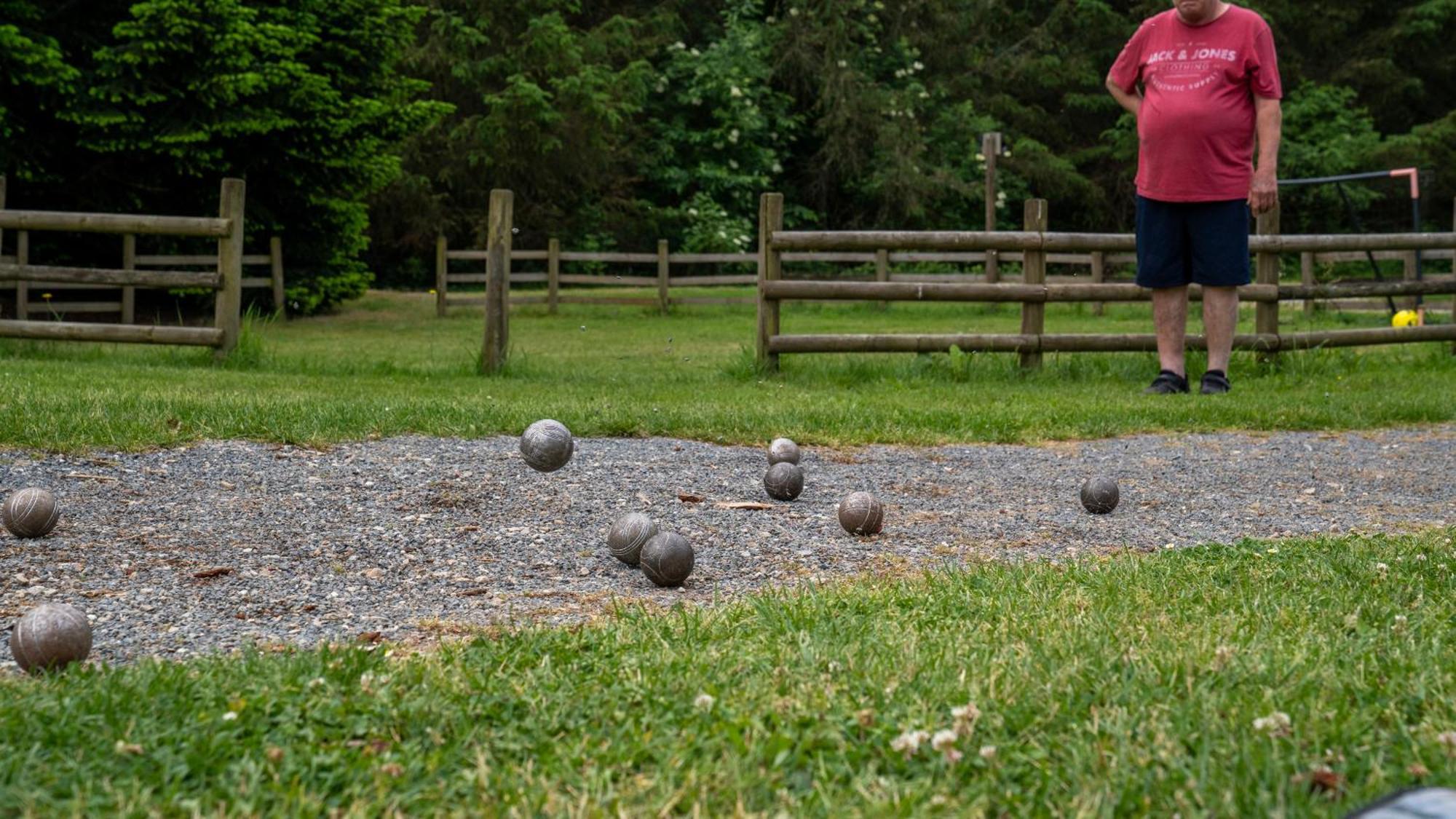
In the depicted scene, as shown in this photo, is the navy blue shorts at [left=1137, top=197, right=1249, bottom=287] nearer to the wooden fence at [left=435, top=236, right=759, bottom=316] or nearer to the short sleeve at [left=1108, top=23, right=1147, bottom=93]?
the short sleeve at [left=1108, top=23, right=1147, bottom=93]

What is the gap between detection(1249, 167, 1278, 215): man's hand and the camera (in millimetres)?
8773

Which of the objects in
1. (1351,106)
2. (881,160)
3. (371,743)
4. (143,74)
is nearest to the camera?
(371,743)

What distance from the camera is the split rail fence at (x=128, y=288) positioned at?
1678 cm

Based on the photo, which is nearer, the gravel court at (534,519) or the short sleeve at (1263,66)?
the gravel court at (534,519)

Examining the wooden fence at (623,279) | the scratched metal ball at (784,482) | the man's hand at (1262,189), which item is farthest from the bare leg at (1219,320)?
the wooden fence at (623,279)

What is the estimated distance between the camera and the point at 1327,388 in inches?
382

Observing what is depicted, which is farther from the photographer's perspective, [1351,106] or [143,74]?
[1351,106]

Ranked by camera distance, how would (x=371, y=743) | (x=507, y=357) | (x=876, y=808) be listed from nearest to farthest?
(x=876, y=808) → (x=371, y=743) → (x=507, y=357)

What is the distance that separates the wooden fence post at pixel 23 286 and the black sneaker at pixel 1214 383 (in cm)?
1304

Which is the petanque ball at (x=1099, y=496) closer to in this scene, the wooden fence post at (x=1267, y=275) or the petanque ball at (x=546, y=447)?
the petanque ball at (x=546, y=447)

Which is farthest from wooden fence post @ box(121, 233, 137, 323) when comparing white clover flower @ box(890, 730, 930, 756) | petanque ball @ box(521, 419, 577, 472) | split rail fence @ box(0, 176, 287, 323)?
white clover flower @ box(890, 730, 930, 756)

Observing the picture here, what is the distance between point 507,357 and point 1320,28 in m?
28.7

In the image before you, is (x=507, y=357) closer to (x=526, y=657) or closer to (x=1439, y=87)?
(x=526, y=657)

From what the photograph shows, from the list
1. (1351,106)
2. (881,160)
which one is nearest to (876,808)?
(881,160)
